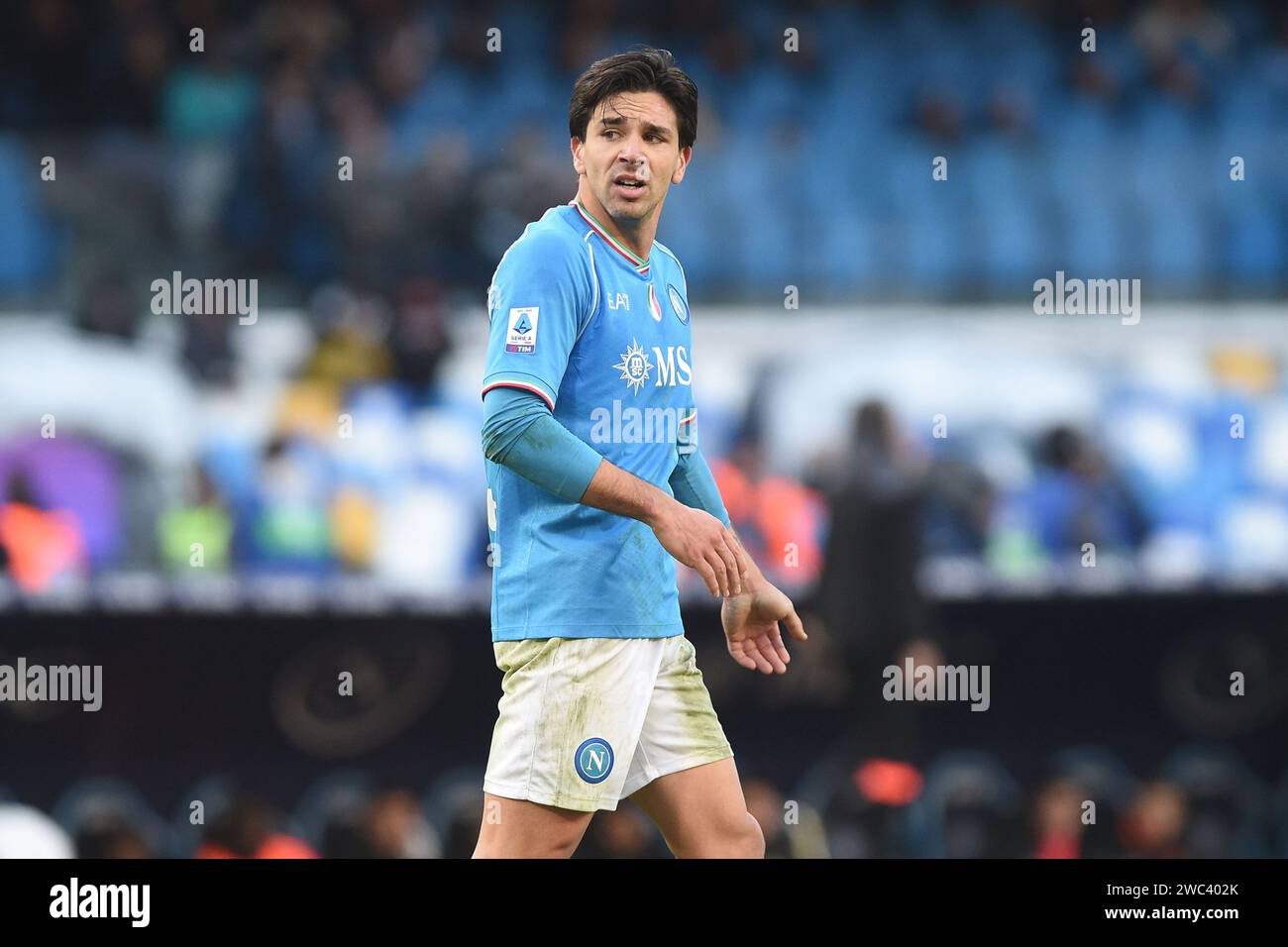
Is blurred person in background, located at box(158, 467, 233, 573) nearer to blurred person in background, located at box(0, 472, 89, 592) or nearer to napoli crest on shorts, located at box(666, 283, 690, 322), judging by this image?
blurred person in background, located at box(0, 472, 89, 592)

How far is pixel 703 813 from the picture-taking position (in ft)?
11.8

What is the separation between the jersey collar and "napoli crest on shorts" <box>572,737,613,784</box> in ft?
3.24

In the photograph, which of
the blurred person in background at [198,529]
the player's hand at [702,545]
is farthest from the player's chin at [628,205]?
the blurred person in background at [198,529]

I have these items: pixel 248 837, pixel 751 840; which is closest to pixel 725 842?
pixel 751 840

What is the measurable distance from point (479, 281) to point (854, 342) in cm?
195

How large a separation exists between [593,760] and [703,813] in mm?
285

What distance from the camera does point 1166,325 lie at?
29.9 feet

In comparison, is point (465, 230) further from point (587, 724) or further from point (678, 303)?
point (587, 724)

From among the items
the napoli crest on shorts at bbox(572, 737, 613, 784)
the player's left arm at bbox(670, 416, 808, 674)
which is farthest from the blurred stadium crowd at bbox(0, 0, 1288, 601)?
the napoli crest on shorts at bbox(572, 737, 613, 784)

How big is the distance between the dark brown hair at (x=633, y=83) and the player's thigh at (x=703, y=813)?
134cm

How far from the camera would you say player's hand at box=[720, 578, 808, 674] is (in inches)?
145
